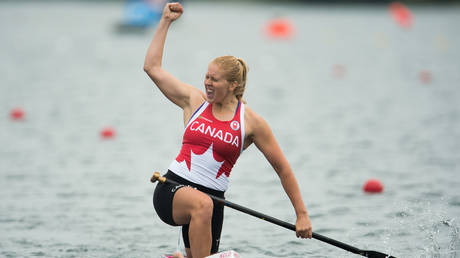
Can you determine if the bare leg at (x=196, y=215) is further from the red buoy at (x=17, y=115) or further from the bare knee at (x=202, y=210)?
the red buoy at (x=17, y=115)

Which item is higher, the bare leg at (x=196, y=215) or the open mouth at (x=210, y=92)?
the open mouth at (x=210, y=92)

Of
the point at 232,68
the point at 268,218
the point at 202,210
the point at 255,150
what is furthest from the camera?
the point at 255,150

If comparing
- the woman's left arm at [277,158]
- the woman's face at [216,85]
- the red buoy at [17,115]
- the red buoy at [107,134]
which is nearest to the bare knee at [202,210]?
the woman's left arm at [277,158]

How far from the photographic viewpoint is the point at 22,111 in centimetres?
1499

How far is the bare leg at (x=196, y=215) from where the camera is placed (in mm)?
5258

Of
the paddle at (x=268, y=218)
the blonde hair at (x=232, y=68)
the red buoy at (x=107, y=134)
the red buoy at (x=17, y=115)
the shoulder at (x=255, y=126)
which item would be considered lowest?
the paddle at (x=268, y=218)

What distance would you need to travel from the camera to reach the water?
291 inches

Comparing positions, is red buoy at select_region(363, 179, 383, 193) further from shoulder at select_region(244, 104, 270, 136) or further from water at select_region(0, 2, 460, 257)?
shoulder at select_region(244, 104, 270, 136)

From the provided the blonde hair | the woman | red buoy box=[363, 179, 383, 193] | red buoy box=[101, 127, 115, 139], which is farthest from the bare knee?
red buoy box=[101, 127, 115, 139]

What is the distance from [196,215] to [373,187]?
469 centimetres

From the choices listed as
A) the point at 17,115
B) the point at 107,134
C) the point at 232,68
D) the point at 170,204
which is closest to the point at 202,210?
the point at 170,204

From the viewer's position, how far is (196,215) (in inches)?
207

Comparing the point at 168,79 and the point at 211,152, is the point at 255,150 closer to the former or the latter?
the point at 168,79

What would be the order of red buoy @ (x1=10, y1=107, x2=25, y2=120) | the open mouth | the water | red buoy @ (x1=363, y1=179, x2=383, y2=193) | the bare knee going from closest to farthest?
the bare knee < the open mouth < the water < red buoy @ (x1=363, y1=179, x2=383, y2=193) < red buoy @ (x1=10, y1=107, x2=25, y2=120)
